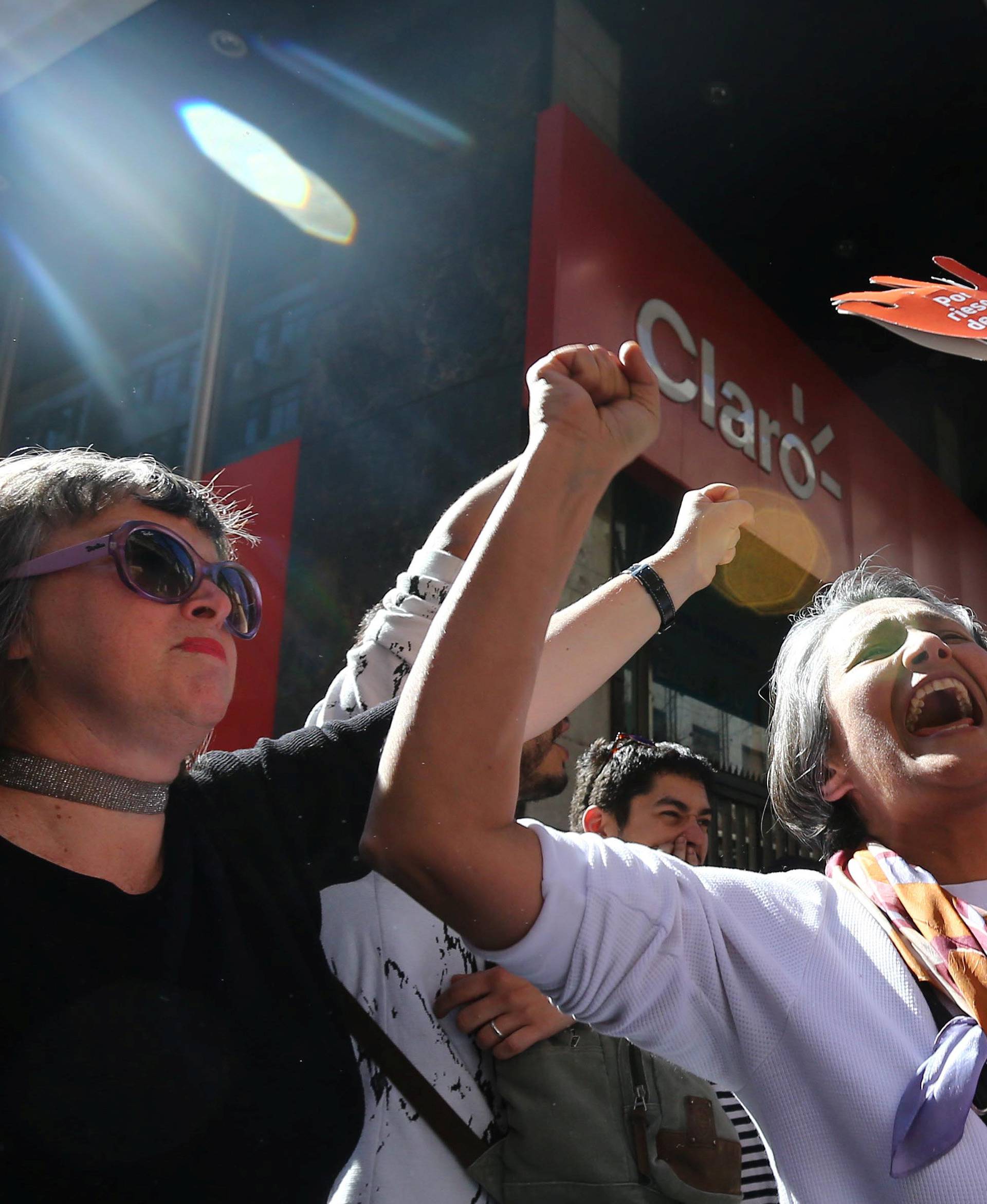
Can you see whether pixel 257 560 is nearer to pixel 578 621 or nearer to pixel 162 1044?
pixel 578 621

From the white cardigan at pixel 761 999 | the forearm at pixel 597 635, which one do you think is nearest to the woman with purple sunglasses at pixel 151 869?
the forearm at pixel 597 635

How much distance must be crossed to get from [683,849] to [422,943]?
4.71ft

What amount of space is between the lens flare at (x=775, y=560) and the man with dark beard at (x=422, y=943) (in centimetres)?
467

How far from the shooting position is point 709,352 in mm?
6223

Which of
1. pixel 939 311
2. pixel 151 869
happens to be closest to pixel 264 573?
pixel 939 311

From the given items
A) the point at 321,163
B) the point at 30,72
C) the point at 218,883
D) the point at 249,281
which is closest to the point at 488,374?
the point at 321,163

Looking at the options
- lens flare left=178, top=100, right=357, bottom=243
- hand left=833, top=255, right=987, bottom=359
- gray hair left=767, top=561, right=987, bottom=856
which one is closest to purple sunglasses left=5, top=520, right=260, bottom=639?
gray hair left=767, top=561, right=987, bottom=856

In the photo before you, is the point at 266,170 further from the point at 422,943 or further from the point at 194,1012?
the point at 194,1012

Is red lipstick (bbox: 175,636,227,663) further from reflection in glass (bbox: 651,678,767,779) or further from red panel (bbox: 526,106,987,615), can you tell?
reflection in glass (bbox: 651,678,767,779)

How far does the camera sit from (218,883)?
4.66ft

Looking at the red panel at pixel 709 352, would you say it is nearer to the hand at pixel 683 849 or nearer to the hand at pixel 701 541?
the hand at pixel 683 849

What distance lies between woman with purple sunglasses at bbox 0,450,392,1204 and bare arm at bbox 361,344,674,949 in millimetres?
401

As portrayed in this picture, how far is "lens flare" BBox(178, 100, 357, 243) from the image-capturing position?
670 cm

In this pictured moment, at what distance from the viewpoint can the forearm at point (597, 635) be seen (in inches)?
66.3
